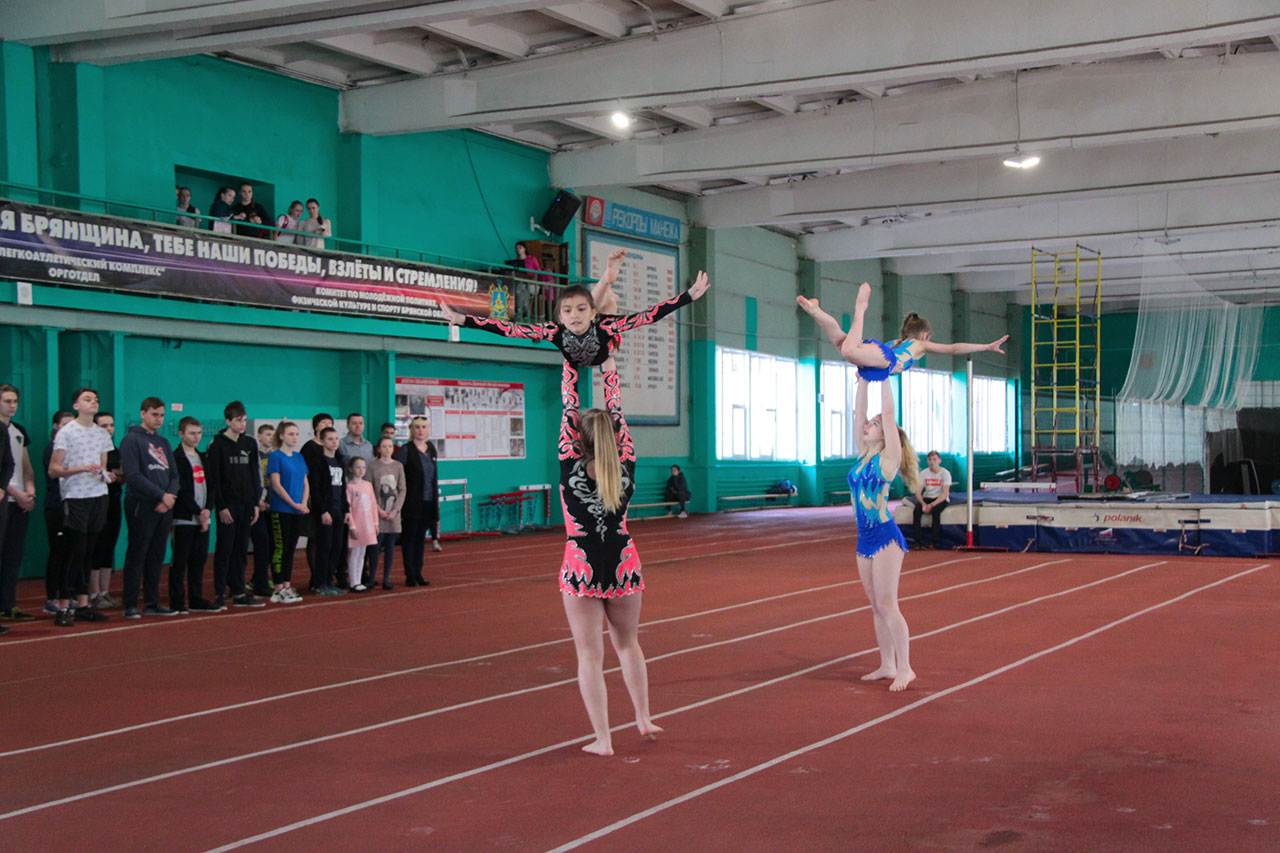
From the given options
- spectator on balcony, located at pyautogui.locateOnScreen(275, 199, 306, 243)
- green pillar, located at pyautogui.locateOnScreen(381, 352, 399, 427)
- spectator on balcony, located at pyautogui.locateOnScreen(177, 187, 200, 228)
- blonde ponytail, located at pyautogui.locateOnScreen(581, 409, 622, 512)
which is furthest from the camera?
green pillar, located at pyautogui.locateOnScreen(381, 352, 399, 427)

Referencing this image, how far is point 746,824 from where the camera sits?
15.9ft

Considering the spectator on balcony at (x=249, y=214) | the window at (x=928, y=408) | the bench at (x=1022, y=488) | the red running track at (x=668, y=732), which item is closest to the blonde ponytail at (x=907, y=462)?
the red running track at (x=668, y=732)

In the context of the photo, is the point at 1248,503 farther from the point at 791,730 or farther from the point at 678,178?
the point at 791,730

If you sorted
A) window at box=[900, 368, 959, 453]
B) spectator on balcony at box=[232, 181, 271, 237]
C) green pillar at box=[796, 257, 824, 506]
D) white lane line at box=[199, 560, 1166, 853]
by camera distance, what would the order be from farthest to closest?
1. window at box=[900, 368, 959, 453]
2. green pillar at box=[796, 257, 824, 506]
3. spectator on balcony at box=[232, 181, 271, 237]
4. white lane line at box=[199, 560, 1166, 853]

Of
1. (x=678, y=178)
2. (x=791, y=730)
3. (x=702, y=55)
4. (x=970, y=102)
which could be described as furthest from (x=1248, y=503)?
(x=791, y=730)

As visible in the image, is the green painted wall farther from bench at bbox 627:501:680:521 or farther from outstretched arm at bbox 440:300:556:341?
outstretched arm at bbox 440:300:556:341

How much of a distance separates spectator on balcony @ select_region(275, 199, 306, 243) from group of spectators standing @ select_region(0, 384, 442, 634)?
19.4ft

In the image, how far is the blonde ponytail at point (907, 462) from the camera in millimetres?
8367

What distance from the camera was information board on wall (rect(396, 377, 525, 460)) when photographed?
2134 cm

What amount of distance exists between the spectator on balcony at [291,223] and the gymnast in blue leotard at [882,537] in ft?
41.5

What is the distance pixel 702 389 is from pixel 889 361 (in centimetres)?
2094

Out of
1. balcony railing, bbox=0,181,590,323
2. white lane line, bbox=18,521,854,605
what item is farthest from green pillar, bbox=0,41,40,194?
white lane line, bbox=18,521,854,605

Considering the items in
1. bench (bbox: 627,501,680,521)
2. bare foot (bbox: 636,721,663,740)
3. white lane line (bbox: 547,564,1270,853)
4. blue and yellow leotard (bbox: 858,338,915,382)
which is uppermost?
blue and yellow leotard (bbox: 858,338,915,382)

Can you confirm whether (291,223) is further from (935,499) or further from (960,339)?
(960,339)
